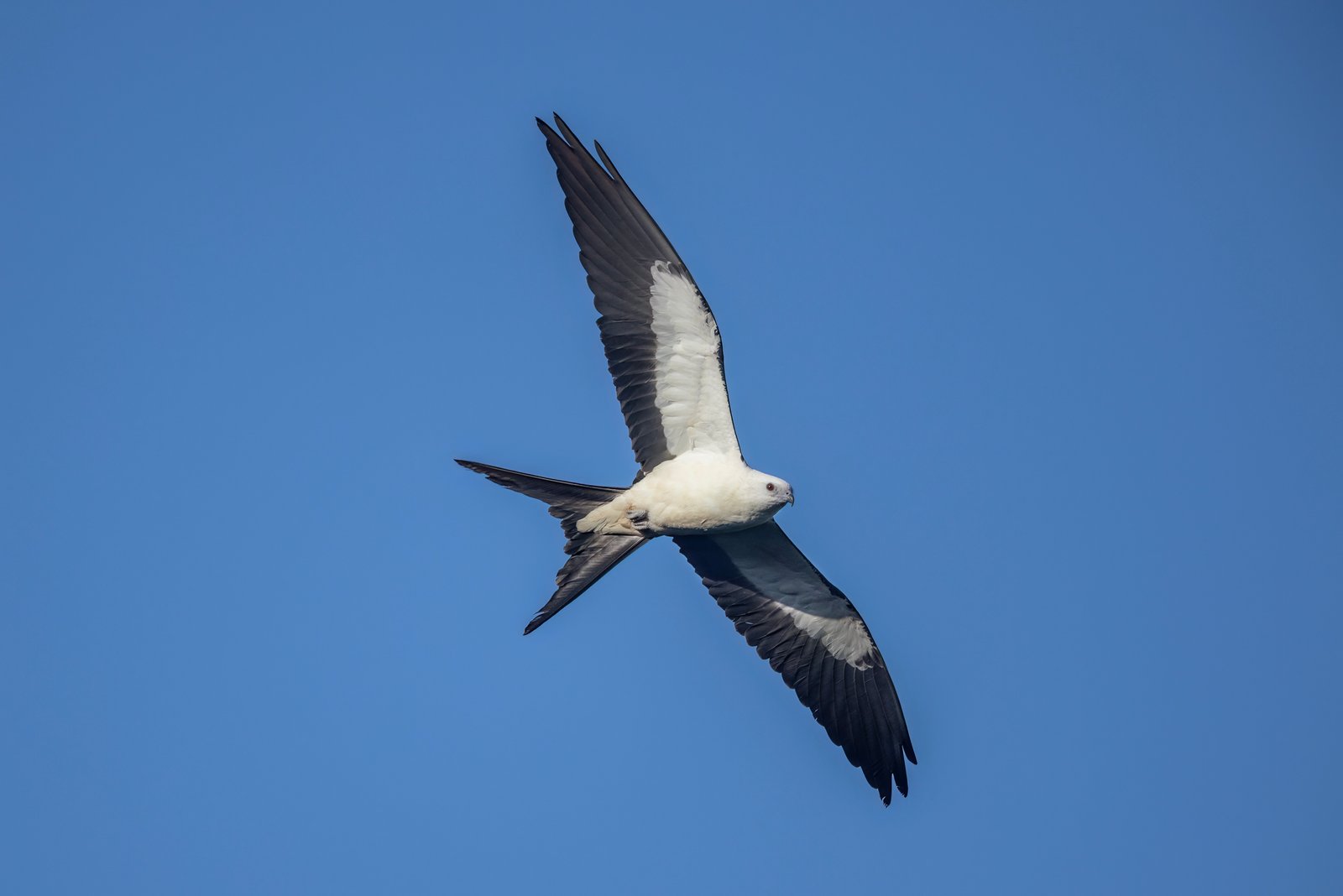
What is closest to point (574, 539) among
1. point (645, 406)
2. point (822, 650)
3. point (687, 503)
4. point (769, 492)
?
point (687, 503)

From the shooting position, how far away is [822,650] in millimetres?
11703

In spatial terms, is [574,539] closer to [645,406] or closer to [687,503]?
[687,503]

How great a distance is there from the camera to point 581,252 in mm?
10289

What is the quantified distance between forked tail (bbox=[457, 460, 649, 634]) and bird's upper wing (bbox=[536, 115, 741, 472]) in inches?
32.5

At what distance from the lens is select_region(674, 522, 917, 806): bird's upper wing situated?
11.5m

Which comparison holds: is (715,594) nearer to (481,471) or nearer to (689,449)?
(689,449)

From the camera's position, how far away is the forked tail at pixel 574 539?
1023cm

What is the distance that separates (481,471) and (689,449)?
70.2 inches

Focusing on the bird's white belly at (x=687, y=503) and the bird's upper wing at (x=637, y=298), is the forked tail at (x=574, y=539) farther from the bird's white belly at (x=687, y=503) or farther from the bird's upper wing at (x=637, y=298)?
the bird's upper wing at (x=637, y=298)

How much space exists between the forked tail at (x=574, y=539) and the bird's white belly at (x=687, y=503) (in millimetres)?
76

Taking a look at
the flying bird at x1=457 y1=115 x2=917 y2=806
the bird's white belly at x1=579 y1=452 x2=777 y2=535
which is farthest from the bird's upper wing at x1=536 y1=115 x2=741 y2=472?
the bird's white belly at x1=579 y1=452 x2=777 y2=535

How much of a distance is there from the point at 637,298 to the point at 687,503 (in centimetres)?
172

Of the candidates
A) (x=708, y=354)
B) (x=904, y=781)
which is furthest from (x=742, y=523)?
(x=904, y=781)

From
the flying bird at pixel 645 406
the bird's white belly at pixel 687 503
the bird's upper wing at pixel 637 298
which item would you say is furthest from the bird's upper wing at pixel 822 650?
the bird's upper wing at pixel 637 298
